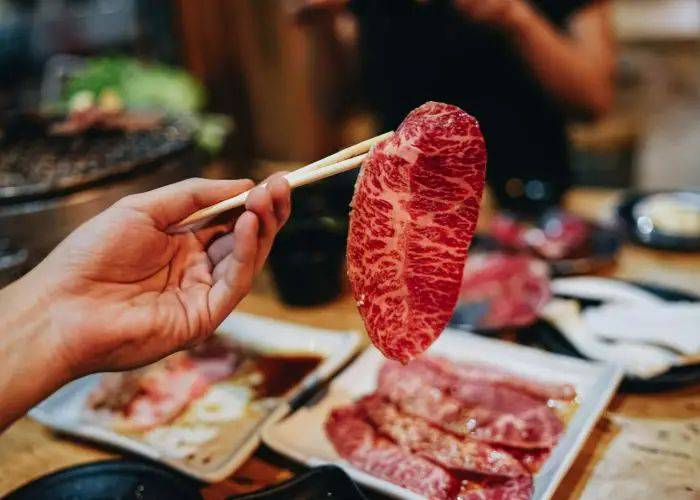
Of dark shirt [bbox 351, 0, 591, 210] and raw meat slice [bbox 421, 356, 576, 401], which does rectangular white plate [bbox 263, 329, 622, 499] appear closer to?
raw meat slice [bbox 421, 356, 576, 401]

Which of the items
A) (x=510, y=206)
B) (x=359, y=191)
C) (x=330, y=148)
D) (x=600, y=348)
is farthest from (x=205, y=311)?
(x=330, y=148)

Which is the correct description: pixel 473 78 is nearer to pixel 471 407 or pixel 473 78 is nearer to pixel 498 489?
pixel 471 407

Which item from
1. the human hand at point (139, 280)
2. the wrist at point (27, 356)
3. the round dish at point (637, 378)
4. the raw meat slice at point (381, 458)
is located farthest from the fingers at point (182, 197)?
the round dish at point (637, 378)

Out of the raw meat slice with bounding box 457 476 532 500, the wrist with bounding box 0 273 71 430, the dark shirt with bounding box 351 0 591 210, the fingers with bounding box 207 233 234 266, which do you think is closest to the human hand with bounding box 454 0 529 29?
the dark shirt with bounding box 351 0 591 210

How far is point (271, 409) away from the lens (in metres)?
1.85

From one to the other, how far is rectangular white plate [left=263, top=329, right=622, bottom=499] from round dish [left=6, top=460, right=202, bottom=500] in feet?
0.94

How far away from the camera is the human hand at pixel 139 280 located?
137cm

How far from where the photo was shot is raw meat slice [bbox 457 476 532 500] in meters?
1.42

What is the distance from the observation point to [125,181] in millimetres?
2250

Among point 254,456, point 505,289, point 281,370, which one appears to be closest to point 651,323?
point 505,289

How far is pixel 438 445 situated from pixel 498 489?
0.21m

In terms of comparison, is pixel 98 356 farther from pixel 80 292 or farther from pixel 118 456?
pixel 118 456

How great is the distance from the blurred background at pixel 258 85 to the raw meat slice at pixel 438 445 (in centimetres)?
119

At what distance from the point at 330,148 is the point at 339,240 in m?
4.00
